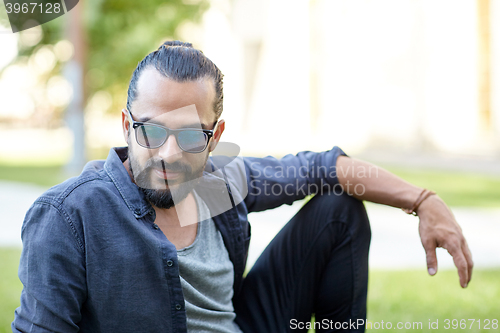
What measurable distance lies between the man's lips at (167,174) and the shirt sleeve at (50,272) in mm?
334

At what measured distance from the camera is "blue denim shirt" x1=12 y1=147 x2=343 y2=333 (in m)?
1.46

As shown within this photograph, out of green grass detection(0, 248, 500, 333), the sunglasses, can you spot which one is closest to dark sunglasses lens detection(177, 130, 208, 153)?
the sunglasses

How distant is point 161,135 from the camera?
5.59 feet

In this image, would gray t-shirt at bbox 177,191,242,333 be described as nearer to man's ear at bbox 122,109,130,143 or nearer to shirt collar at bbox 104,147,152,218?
shirt collar at bbox 104,147,152,218

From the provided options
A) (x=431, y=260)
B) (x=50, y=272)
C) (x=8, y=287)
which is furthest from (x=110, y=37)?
(x=50, y=272)

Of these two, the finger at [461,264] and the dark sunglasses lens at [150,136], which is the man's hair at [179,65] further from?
the finger at [461,264]

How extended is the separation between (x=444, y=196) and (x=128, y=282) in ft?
21.9

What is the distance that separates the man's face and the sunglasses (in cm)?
1

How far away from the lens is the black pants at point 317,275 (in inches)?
83.9

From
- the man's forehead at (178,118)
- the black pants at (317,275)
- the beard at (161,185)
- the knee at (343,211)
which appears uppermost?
the man's forehead at (178,118)

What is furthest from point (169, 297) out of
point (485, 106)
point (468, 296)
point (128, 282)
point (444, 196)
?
point (485, 106)

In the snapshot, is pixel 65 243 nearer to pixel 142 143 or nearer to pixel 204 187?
pixel 142 143

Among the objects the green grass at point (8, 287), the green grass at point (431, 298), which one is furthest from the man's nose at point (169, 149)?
the green grass at point (431, 298)
